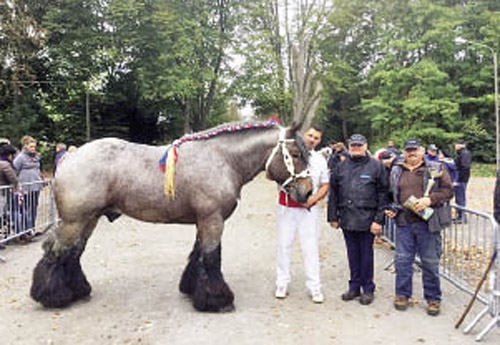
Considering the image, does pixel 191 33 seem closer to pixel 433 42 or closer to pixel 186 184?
pixel 433 42

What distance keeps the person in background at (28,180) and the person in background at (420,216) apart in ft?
22.1

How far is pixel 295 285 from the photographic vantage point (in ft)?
19.4

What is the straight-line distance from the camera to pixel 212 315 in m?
4.79

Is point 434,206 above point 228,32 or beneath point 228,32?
beneath

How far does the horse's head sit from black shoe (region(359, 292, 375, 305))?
4.49 ft

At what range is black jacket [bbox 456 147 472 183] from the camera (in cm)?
1029

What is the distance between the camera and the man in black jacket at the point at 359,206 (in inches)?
201

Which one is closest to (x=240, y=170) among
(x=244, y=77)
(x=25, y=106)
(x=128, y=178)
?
(x=128, y=178)

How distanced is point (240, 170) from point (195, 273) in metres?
1.35

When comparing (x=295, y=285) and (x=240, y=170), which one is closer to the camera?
(x=240, y=170)

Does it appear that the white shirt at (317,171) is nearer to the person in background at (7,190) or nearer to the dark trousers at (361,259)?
the dark trousers at (361,259)

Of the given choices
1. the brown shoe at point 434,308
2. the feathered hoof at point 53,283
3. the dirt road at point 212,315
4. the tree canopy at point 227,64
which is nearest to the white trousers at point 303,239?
the dirt road at point 212,315

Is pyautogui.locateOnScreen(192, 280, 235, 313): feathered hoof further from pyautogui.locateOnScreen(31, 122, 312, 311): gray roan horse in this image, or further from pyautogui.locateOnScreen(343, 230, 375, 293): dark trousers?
pyautogui.locateOnScreen(343, 230, 375, 293): dark trousers

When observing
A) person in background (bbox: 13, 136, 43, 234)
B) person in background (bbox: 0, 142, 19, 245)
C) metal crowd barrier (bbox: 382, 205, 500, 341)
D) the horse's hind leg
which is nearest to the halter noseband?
metal crowd barrier (bbox: 382, 205, 500, 341)
